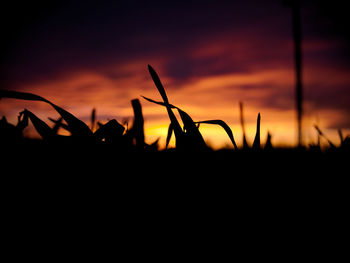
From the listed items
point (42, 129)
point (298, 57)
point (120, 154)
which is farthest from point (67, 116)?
point (298, 57)

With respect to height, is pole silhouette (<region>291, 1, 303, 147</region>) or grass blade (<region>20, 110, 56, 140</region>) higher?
pole silhouette (<region>291, 1, 303, 147</region>)

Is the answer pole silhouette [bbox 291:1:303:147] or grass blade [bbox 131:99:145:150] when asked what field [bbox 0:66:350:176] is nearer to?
grass blade [bbox 131:99:145:150]

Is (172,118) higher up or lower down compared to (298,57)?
lower down

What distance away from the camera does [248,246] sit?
457mm

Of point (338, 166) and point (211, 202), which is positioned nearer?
point (211, 202)

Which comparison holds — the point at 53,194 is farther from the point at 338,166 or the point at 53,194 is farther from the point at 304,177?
the point at 338,166

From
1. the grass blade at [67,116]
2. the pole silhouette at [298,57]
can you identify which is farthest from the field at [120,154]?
the pole silhouette at [298,57]

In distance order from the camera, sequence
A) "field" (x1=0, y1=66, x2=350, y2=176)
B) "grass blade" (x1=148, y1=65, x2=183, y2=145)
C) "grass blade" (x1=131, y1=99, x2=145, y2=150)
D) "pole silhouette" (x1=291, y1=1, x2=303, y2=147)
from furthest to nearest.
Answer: "pole silhouette" (x1=291, y1=1, x2=303, y2=147), "grass blade" (x1=131, y1=99, x2=145, y2=150), "grass blade" (x1=148, y1=65, x2=183, y2=145), "field" (x1=0, y1=66, x2=350, y2=176)

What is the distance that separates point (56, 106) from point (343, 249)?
839 mm

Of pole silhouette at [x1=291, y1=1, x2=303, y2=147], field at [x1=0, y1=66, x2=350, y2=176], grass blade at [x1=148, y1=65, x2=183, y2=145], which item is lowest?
field at [x1=0, y1=66, x2=350, y2=176]

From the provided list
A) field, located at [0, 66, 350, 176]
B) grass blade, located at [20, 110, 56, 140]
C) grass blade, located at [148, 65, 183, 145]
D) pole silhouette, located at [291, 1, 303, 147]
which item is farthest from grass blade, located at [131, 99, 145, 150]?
pole silhouette, located at [291, 1, 303, 147]

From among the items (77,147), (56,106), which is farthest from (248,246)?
(56,106)

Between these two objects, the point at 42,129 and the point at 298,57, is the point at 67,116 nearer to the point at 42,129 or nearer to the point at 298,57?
the point at 42,129

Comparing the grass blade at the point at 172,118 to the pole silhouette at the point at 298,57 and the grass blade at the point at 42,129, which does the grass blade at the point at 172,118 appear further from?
the pole silhouette at the point at 298,57
